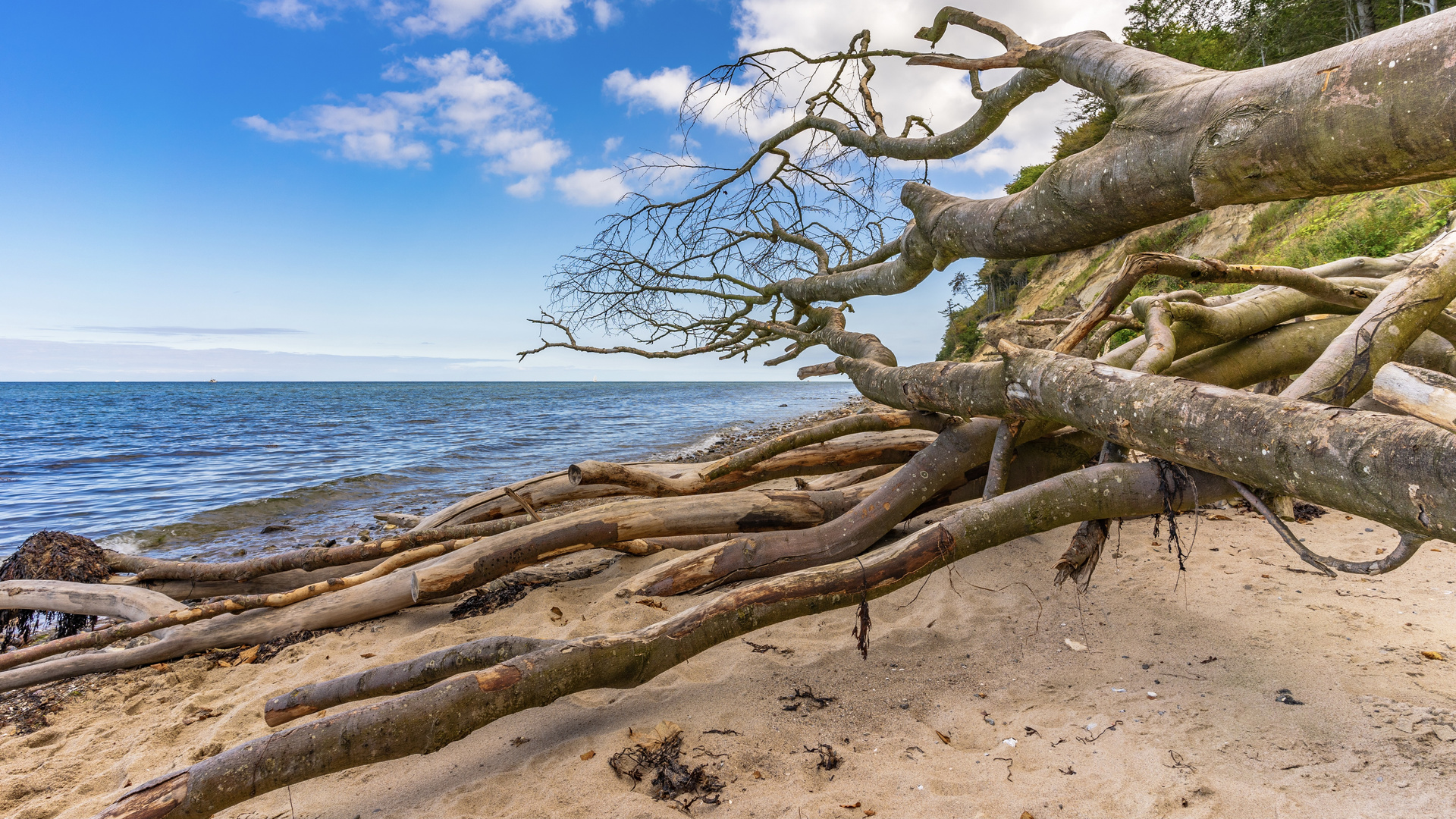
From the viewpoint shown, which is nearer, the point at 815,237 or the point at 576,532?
the point at 576,532

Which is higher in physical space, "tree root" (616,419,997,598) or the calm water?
"tree root" (616,419,997,598)

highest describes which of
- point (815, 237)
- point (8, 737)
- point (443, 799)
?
point (815, 237)


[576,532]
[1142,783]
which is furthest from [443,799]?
[1142,783]

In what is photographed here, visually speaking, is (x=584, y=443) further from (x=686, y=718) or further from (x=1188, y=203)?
(x=1188, y=203)

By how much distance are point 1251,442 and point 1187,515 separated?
3.75 meters

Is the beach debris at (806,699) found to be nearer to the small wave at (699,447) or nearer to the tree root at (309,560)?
the tree root at (309,560)

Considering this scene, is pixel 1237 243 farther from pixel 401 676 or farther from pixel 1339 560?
pixel 401 676

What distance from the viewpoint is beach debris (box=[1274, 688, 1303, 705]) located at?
Result: 8.46 ft

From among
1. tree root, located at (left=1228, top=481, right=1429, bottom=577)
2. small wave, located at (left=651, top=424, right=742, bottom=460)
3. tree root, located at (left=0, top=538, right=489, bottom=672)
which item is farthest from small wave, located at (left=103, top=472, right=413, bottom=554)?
tree root, located at (left=1228, top=481, right=1429, bottom=577)

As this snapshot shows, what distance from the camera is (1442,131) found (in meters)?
1.40

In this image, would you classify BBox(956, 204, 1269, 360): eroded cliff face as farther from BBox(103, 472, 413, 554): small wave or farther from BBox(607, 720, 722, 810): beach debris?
BBox(103, 472, 413, 554): small wave

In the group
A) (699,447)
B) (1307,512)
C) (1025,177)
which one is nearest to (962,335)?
(1025,177)

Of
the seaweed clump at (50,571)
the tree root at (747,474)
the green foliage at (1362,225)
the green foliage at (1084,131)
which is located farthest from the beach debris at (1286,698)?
the green foliage at (1084,131)

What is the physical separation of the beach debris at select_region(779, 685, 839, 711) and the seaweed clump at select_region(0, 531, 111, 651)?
567 cm
